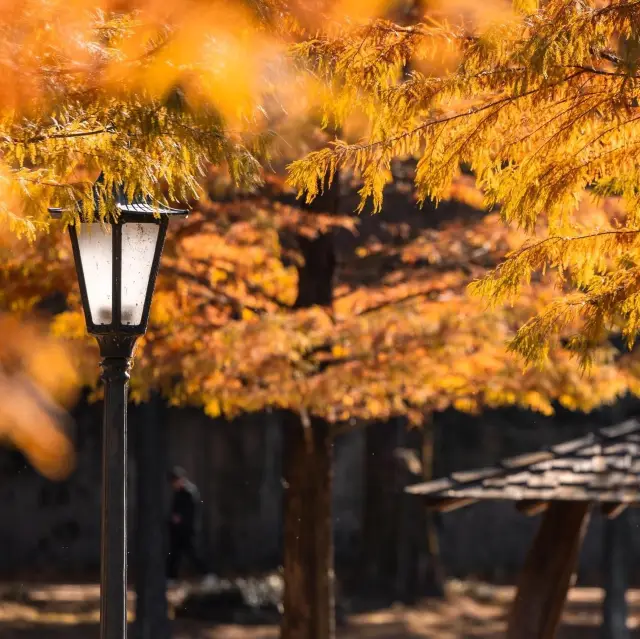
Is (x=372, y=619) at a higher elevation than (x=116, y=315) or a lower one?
lower

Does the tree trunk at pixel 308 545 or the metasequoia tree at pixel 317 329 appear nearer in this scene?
the metasequoia tree at pixel 317 329

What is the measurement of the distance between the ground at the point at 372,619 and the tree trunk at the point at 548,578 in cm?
605

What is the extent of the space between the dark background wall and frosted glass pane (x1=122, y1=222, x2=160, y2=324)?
13725 millimetres

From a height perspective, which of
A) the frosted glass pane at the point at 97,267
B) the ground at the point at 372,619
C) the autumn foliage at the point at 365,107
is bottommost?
the ground at the point at 372,619

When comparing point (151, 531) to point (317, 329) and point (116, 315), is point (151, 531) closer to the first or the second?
point (317, 329)

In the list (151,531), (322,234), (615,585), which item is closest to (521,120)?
(322,234)

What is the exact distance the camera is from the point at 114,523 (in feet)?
18.6

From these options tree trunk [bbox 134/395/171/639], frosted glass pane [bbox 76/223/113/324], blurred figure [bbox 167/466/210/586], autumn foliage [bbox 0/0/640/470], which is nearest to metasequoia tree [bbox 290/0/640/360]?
autumn foliage [bbox 0/0/640/470]

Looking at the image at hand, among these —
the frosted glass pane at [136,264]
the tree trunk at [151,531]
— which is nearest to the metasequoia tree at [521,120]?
the frosted glass pane at [136,264]

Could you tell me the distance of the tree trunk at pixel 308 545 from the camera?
11.1 m

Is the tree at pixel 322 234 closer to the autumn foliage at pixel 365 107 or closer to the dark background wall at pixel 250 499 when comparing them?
the autumn foliage at pixel 365 107

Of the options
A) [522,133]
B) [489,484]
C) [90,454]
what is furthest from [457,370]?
[90,454]

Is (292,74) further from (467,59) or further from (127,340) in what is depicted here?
(127,340)

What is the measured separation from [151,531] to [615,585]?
5644 millimetres
